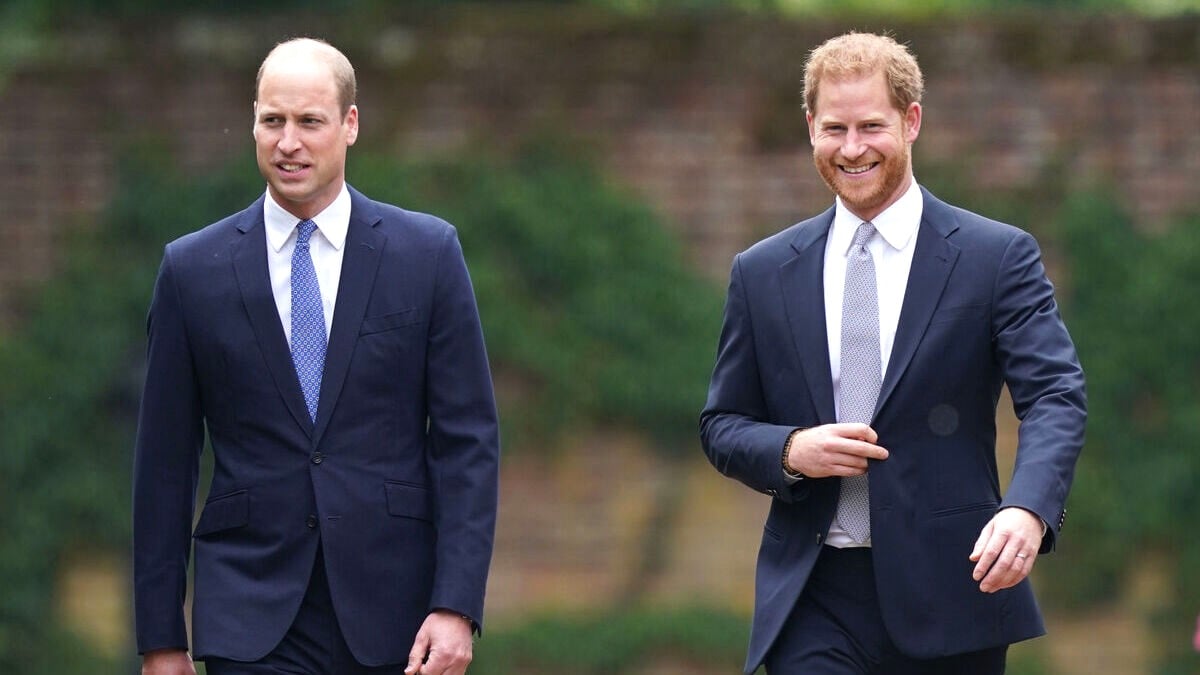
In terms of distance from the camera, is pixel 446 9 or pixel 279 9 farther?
pixel 279 9

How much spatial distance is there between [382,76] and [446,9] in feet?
1.36

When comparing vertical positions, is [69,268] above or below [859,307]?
below

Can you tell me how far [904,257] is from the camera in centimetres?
438

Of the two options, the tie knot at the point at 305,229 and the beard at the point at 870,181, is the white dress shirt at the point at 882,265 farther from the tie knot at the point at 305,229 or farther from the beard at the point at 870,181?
the tie knot at the point at 305,229

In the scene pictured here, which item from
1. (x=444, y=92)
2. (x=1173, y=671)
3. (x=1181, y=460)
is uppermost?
(x=444, y=92)

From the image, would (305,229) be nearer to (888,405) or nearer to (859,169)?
(859,169)

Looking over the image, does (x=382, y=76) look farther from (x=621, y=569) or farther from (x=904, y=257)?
(x=904, y=257)

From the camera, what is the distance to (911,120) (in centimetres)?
439

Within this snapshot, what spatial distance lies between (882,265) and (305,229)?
131 centimetres

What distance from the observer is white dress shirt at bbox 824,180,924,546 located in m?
4.31

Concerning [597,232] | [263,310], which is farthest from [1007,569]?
[597,232]

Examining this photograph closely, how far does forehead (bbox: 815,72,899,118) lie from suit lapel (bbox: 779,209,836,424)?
1.10ft

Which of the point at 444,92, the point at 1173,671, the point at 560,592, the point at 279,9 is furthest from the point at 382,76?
the point at 1173,671

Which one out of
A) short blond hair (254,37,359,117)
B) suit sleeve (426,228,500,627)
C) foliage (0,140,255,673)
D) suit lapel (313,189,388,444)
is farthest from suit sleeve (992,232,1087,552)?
foliage (0,140,255,673)
